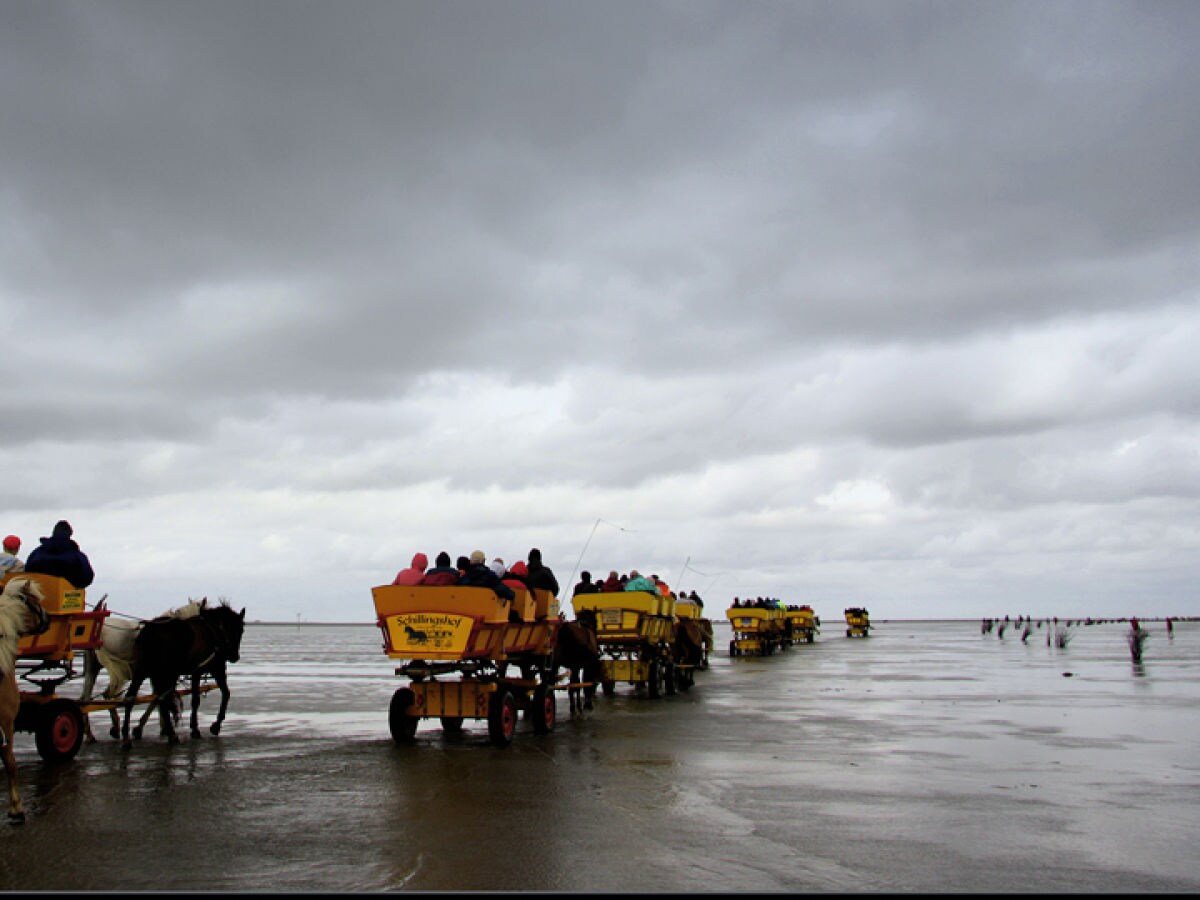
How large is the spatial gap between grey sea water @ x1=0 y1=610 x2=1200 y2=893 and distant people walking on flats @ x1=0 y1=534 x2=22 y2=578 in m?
2.24

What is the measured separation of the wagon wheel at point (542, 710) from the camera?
48.9 ft

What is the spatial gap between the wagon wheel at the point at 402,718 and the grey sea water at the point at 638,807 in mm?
277

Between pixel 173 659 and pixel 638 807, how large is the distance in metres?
7.62

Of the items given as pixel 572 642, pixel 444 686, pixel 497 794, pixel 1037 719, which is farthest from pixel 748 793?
pixel 1037 719

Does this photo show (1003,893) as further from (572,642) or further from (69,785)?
(572,642)

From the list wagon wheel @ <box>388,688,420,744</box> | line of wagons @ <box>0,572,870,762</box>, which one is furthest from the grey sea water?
line of wagons @ <box>0,572,870,762</box>

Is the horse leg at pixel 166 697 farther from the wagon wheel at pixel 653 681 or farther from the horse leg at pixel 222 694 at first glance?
the wagon wheel at pixel 653 681

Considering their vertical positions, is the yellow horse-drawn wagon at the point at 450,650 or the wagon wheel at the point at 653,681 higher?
the yellow horse-drawn wagon at the point at 450,650

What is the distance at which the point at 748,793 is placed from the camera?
9.60m

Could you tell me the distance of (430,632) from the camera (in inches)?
518

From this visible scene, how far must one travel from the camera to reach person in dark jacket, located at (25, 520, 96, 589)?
11.8 metres

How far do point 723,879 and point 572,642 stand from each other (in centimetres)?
1115

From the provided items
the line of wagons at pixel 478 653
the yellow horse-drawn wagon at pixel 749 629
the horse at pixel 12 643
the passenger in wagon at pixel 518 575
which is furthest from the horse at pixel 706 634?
the horse at pixel 12 643

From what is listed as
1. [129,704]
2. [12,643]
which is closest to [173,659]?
[129,704]
